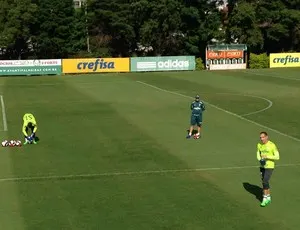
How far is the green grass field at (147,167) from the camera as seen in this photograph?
1334 cm

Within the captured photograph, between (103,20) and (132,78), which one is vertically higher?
(103,20)

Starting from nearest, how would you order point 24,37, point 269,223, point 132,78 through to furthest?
point 269,223, point 132,78, point 24,37

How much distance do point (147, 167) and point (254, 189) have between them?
Answer: 163 inches

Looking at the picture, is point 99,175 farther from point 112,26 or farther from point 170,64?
point 112,26

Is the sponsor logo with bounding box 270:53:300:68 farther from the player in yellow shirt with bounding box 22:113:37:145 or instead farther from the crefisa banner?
the player in yellow shirt with bounding box 22:113:37:145

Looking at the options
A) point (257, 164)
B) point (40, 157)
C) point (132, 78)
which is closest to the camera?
point (257, 164)

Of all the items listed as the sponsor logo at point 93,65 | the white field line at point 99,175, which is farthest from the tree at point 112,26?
the white field line at point 99,175

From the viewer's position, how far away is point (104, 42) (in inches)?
3366

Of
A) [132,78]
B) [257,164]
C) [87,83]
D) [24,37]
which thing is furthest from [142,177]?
Answer: [24,37]

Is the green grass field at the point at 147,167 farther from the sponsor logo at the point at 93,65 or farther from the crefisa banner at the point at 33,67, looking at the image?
the sponsor logo at the point at 93,65

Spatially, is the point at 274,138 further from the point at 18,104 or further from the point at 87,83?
the point at 87,83

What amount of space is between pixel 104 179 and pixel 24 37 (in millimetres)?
67403

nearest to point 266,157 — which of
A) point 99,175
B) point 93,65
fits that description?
point 99,175

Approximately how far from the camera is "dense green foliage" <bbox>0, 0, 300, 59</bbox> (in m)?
78.7
